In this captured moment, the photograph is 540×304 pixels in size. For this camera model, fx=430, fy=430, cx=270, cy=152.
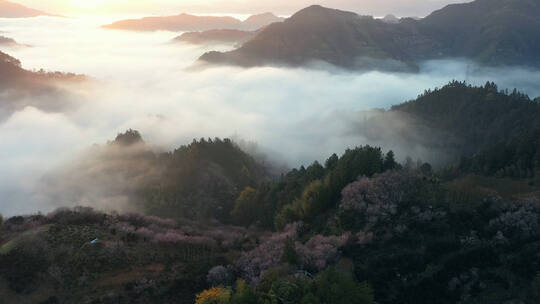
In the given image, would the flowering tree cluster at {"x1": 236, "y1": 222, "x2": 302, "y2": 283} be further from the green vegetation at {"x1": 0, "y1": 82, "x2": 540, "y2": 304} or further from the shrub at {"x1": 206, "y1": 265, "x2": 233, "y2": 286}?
the shrub at {"x1": 206, "y1": 265, "x2": 233, "y2": 286}

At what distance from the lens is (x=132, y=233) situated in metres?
54.0

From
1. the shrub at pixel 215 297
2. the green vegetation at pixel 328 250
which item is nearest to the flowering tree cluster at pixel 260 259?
the green vegetation at pixel 328 250

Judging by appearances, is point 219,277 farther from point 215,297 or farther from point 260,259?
point 215,297

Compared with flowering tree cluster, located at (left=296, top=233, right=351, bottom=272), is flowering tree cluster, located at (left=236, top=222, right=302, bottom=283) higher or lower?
lower

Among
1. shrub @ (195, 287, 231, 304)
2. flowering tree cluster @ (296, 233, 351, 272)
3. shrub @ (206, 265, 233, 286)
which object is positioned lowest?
shrub @ (206, 265, 233, 286)

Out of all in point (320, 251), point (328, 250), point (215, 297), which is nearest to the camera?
point (215, 297)

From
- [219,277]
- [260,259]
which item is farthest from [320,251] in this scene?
[219,277]

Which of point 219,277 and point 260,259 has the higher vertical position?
point 260,259

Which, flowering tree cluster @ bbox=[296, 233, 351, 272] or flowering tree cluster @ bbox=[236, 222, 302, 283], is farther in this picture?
flowering tree cluster @ bbox=[236, 222, 302, 283]

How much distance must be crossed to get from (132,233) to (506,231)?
44247mm

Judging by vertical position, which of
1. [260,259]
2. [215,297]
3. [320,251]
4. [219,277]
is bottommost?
[219,277]

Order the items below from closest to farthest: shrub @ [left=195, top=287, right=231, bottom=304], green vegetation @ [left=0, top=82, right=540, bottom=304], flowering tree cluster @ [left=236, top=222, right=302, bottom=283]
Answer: shrub @ [left=195, top=287, right=231, bottom=304] → green vegetation @ [left=0, top=82, right=540, bottom=304] → flowering tree cluster @ [left=236, top=222, right=302, bottom=283]

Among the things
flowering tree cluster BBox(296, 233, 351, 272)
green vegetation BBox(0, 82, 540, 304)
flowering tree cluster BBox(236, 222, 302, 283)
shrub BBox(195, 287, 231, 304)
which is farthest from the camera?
flowering tree cluster BBox(236, 222, 302, 283)

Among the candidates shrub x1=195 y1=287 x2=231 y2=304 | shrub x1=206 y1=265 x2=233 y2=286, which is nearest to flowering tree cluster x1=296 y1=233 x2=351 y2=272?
shrub x1=206 y1=265 x2=233 y2=286
